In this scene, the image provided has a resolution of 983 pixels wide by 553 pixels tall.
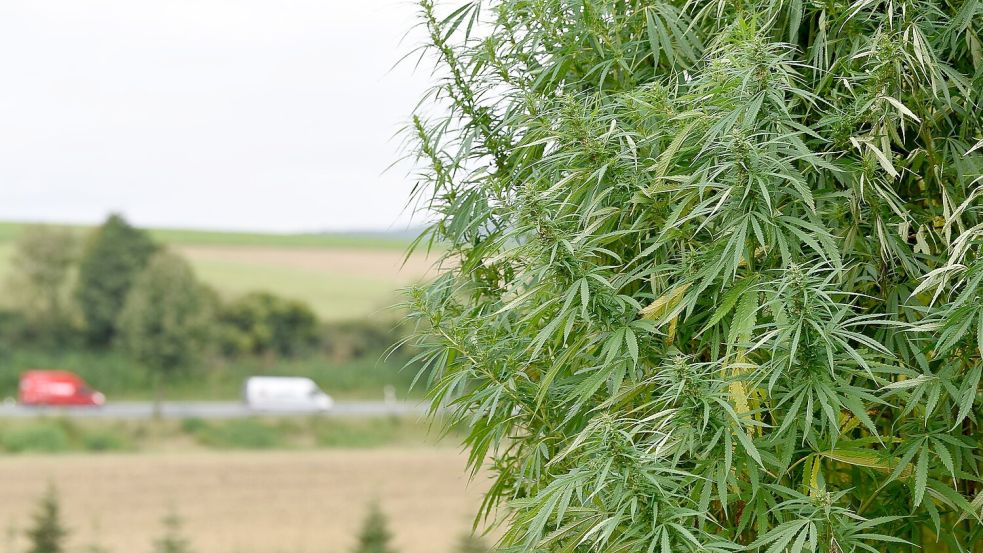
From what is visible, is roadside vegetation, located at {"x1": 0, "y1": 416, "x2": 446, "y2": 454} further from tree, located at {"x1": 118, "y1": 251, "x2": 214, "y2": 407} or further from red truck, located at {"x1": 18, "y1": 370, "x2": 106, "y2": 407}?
tree, located at {"x1": 118, "y1": 251, "x2": 214, "y2": 407}

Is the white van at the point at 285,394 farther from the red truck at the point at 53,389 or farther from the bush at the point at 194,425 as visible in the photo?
the red truck at the point at 53,389

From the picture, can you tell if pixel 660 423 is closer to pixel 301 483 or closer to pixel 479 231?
pixel 479 231

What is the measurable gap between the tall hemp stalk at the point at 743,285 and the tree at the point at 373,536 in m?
6.25

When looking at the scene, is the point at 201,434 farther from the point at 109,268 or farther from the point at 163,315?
the point at 109,268

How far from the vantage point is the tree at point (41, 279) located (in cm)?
1551

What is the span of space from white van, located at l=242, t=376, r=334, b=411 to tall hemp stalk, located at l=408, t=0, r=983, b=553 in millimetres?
13346

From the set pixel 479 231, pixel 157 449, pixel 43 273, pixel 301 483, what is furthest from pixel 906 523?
pixel 43 273

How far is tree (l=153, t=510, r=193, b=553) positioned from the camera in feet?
26.8

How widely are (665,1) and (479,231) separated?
30.1 inches

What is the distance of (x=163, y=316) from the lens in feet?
48.8

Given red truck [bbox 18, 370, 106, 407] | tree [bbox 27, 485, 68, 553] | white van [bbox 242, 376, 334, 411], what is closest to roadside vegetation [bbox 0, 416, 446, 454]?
white van [bbox 242, 376, 334, 411]

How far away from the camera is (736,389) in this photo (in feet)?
6.11

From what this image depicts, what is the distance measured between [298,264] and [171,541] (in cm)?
1206

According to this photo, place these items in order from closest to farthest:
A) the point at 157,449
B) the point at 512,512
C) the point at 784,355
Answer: the point at 784,355 < the point at 512,512 < the point at 157,449
